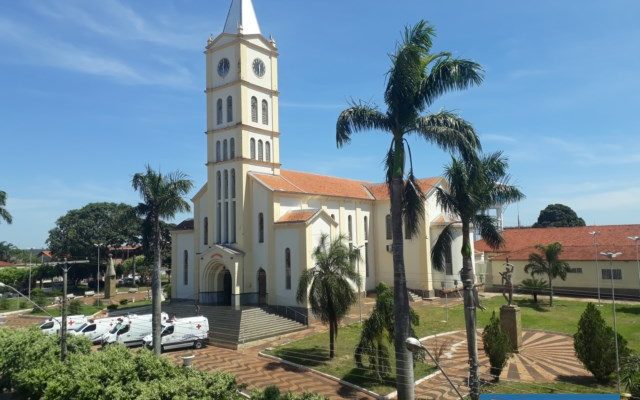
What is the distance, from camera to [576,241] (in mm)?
45375

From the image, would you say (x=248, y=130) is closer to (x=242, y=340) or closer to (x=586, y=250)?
(x=242, y=340)

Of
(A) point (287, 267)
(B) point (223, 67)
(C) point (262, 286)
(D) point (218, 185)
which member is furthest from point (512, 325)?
(B) point (223, 67)

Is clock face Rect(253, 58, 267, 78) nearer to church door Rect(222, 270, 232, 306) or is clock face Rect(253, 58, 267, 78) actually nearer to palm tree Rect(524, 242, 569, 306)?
church door Rect(222, 270, 232, 306)

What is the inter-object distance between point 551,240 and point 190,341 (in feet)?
120

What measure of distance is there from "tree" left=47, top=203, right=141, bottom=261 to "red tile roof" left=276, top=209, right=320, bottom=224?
33056 millimetres

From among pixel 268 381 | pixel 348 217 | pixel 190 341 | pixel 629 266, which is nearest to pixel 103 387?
pixel 268 381

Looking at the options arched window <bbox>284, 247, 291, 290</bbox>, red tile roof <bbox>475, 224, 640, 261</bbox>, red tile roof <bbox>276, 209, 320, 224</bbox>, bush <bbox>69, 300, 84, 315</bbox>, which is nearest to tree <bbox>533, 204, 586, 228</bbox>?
red tile roof <bbox>475, 224, 640, 261</bbox>

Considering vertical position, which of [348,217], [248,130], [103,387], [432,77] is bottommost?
[103,387]

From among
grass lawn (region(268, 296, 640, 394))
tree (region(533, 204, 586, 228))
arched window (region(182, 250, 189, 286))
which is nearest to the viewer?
grass lawn (region(268, 296, 640, 394))

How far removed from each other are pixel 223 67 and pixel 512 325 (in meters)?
28.6

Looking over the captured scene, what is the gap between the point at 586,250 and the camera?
42.7 m

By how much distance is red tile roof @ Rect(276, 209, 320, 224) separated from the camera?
112 feet

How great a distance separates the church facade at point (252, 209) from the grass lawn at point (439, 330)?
525cm

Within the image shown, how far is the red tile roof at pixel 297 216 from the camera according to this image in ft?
112
